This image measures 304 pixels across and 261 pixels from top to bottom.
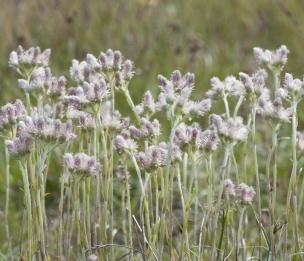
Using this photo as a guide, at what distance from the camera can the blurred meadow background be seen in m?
6.25

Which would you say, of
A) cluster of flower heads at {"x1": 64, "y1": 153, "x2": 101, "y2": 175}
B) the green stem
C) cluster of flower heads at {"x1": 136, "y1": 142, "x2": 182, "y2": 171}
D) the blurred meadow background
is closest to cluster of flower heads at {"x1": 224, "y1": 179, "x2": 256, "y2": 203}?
cluster of flower heads at {"x1": 136, "y1": 142, "x2": 182, "y2": 171}

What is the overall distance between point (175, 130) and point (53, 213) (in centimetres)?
197

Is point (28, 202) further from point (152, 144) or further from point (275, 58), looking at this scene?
point (275, 58)

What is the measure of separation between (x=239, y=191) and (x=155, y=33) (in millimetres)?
5046

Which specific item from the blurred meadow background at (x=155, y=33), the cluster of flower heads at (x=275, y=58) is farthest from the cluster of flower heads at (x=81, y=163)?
the blurred meadow background at (x=155, y=33)

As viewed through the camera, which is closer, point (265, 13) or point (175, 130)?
point (175, 130)

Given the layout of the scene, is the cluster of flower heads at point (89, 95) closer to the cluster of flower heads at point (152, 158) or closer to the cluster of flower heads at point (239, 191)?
the cluster of flower heads at point (152, 158)

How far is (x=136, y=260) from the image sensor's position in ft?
8.82

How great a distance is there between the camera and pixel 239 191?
224 cm

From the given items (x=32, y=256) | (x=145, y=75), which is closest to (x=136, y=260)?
(x=32, y=256)

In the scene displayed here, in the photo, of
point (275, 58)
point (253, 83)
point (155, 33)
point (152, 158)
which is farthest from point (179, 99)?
point (155, 33)

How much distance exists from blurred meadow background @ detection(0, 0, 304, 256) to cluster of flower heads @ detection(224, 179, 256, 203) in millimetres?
3278

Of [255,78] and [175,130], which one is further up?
[255,78]

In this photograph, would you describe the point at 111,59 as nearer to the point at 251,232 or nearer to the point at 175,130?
the point at 175,130
